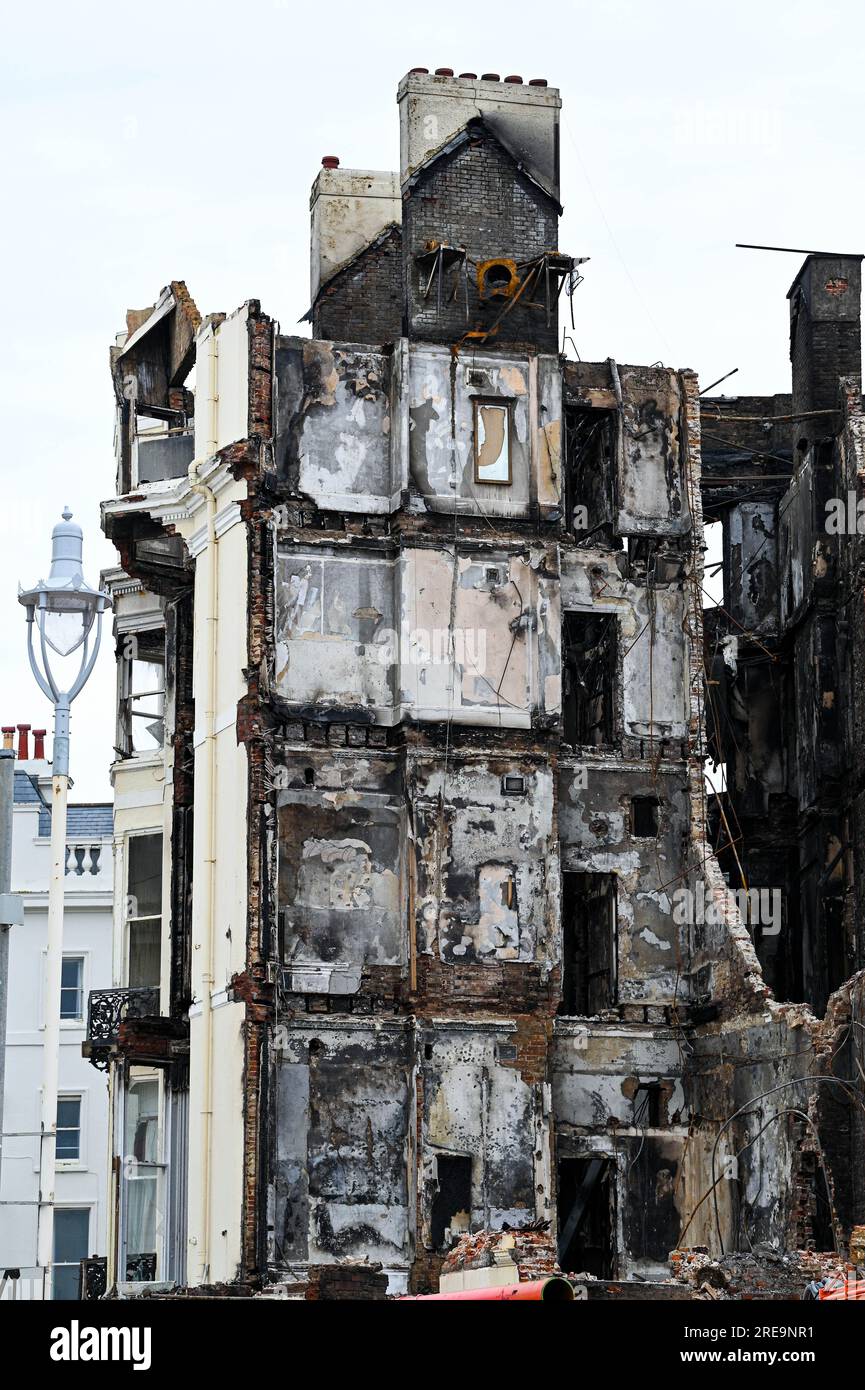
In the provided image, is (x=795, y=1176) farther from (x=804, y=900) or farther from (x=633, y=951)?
(x=804, y=900)

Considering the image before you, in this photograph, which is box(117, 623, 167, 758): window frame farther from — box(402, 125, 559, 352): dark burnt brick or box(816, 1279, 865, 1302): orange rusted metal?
box(816, 1279, 865, 1302): orange rusted metal

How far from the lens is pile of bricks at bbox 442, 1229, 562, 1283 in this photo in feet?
100.0

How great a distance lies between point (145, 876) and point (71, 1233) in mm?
17381

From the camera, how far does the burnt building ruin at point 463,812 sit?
113 feet

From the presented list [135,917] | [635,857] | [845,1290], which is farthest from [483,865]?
[845,1290]

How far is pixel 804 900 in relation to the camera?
39.8 m

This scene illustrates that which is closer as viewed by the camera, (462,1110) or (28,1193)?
(462,1110)

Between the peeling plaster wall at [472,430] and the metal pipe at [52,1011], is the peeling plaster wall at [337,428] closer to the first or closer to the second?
the peeling plaster wall at [472,430]

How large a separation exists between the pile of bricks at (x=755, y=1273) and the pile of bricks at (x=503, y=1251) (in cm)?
160

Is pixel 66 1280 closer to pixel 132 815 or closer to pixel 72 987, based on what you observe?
pixel 72 987

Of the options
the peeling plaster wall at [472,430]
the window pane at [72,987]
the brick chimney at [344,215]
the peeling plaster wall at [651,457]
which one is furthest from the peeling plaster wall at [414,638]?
the window pane at [72,987]

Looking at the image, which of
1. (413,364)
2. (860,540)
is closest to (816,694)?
(860,540)
